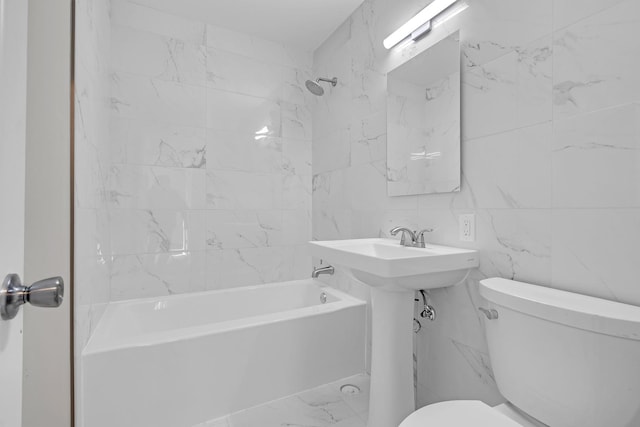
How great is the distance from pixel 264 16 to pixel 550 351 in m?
2.56

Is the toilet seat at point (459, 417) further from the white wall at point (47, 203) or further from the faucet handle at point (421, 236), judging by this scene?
the white wall at point (47, 203)

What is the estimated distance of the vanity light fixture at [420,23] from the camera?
1510 mm

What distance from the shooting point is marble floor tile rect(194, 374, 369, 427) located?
5.31 ft

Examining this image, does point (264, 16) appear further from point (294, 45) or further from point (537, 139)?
point (537, 139)

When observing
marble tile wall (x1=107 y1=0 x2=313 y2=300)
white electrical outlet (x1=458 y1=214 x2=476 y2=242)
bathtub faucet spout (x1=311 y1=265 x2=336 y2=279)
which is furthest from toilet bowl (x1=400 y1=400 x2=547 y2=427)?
marble tile wall (x1=107 y1=0 x2=313 y2=300)

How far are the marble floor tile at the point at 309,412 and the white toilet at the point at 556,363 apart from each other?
0.87 meters

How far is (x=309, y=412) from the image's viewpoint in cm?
171

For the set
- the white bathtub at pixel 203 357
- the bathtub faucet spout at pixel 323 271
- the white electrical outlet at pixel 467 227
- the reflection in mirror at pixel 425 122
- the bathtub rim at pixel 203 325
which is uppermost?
the reflection in mirror at pixel 425 122

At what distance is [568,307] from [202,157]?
89.5 inches

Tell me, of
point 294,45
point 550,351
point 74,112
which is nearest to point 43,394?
point 74,112

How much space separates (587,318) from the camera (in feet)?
2.64

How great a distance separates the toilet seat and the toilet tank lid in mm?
324

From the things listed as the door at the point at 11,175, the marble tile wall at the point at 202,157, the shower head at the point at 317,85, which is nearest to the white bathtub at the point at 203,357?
the marble tile wall at the point at 202,157

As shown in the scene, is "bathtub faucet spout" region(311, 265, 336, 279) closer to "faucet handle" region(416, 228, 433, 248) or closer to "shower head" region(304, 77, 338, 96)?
"faucet handle" region(416, 228, 433, 248)
